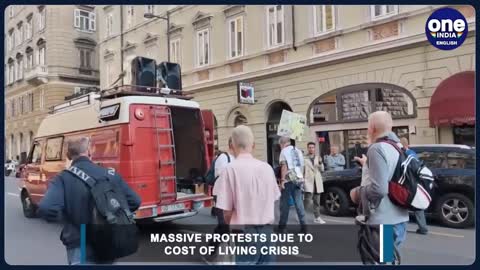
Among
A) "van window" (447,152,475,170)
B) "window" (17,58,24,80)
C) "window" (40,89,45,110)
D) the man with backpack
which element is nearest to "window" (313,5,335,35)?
"van window" (447,152,475,170)

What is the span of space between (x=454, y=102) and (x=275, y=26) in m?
7.67

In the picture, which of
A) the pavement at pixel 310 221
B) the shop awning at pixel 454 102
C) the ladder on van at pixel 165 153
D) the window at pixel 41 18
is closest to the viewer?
the pavement at pixel 310 221

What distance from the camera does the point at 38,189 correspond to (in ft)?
34.2

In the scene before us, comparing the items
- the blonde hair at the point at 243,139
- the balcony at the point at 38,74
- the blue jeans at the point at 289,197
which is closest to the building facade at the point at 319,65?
the blue jeans at the point at 289,197

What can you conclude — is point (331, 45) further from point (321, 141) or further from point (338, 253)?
point (338, 253)

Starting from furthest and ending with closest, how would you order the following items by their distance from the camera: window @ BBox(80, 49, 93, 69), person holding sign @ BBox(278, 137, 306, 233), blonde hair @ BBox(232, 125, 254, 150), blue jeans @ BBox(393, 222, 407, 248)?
1. window @ BBox(80, 49, 93, 69)
2. person holding sign @ BBox(278, 137, 306, 233)
3. blonde hair @ BBox(232, 125, 254, 150)
4. blue jeans @ BBox(393, 222, 407, 248)

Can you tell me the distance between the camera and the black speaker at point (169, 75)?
10.1 m

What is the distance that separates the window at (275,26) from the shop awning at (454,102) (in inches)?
256

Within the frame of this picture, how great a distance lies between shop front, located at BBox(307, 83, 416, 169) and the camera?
14158mm

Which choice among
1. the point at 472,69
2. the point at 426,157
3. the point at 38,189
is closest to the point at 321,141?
the point at 472,69

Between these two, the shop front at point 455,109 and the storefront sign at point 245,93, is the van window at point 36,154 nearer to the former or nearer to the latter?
the storefront sign at point 245,93

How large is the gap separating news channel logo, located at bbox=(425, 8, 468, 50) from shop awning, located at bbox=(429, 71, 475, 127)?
236cm

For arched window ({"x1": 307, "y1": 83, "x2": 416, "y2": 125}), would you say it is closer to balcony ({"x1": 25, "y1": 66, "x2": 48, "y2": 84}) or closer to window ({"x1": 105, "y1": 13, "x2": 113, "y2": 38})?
window ({"x1": 105, "y1": 13, "x2": 113, "y2": 38})

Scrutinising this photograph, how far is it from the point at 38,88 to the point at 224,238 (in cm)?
3406
